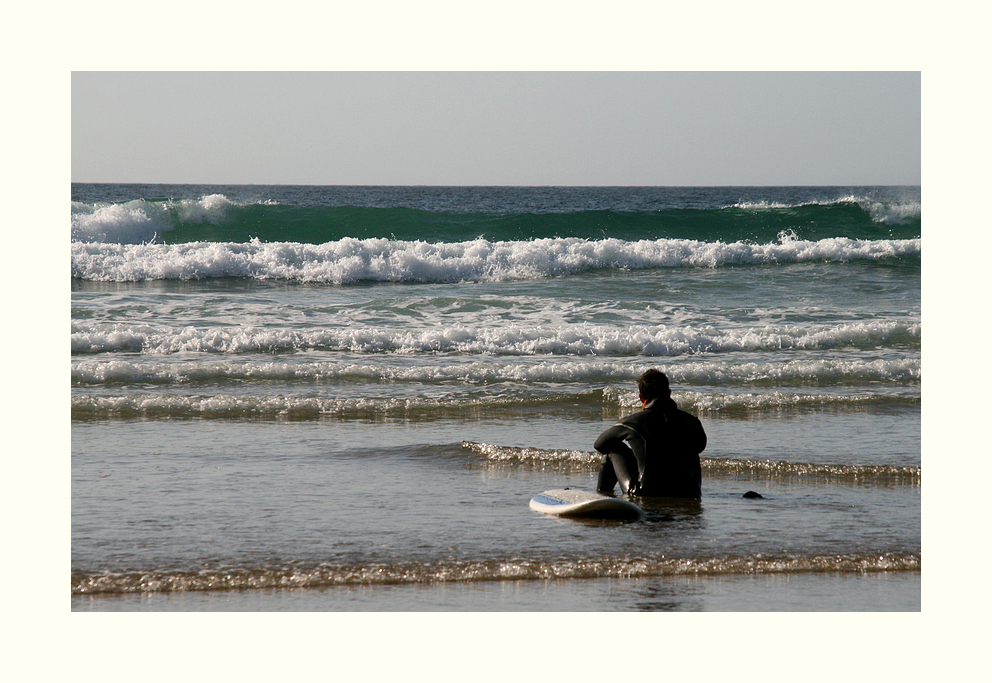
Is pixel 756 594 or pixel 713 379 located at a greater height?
pixel 713 379

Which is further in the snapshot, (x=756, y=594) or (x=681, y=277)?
(x=681, y=277)

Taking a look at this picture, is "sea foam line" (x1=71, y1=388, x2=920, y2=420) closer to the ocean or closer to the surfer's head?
the ocean

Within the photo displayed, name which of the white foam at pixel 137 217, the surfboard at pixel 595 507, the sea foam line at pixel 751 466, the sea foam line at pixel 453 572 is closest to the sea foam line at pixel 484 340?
the sea foam line at pixel 751 466

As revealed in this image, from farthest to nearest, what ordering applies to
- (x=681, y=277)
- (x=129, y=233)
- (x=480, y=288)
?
1. (x=129, y=233)
2. (x=681, y=277)
3. (x=480, y=288)

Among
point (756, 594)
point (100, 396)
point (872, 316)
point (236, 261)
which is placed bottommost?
point (756, 594)

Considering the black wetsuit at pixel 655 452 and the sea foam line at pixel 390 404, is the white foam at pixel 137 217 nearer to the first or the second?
the sea foam line at pixel 390 404

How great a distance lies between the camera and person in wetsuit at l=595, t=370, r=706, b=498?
586cm

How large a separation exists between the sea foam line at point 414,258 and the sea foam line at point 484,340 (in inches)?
286

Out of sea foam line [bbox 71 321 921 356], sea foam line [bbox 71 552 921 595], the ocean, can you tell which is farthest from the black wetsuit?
sea foam line [bbox 71 321 921 356]

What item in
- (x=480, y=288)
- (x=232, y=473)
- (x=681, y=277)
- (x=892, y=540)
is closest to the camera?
(x=892, y=540)

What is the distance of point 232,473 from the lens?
21.9ft

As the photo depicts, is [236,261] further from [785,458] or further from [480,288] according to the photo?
[785,458]

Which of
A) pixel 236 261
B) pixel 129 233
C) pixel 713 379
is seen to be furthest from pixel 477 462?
pixel 129 233

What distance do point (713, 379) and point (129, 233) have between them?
19876 mm
